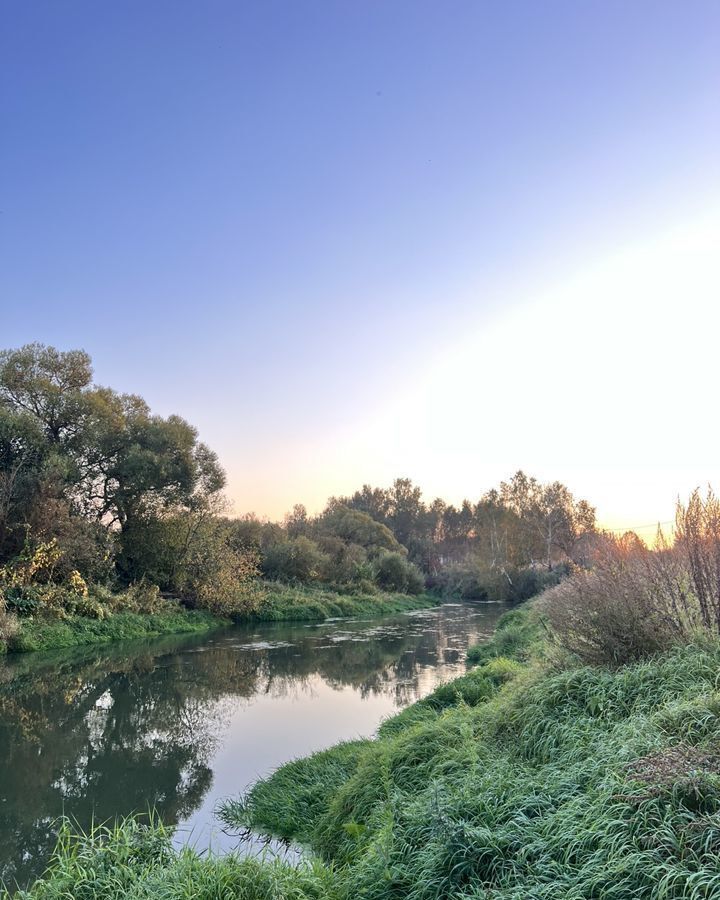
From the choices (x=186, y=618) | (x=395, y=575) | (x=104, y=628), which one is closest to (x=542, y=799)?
(x=104, y=628)

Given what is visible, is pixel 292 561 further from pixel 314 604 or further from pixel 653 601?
pixel 653 601

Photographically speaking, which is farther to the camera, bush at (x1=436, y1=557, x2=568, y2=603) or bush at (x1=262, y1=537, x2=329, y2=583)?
bush at (x1=436, y1=557, x2=568, y2=603)

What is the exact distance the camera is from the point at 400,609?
37656 millimetres

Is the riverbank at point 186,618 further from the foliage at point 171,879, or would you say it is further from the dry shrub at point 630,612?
the dry shrub at point 630,612

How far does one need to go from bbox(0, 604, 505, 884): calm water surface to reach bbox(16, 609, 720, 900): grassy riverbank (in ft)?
4.97

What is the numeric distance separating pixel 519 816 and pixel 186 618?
2201 centimetres

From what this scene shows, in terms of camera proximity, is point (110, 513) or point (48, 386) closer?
point (48, 386)

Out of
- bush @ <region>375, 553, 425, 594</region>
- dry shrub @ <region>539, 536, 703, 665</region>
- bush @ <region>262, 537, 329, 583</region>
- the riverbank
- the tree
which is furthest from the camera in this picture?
bush @ <region>375, 553, 425, 594</region>

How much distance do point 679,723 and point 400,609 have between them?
34282 millimetres

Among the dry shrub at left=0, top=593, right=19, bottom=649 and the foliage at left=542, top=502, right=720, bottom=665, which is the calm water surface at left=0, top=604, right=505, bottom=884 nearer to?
the dry shrub at left=0, top=593, right=19, bottom=649

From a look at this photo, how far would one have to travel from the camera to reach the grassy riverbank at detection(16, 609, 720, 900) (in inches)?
124

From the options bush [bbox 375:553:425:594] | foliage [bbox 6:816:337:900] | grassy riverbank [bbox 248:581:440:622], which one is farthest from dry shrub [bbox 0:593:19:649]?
bush [bbox 375:553:425:594]

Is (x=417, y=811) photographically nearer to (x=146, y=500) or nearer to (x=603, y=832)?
(x=603, y=832)

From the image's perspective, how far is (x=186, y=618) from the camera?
77.8 ft
